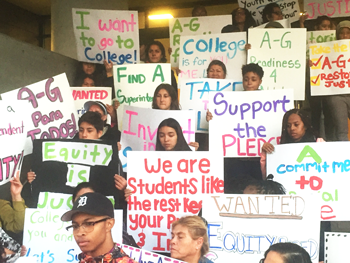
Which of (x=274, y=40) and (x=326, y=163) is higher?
(x=274, y=40)

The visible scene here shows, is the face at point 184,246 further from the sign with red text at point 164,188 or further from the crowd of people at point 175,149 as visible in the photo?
the sign with red text at point 164,188

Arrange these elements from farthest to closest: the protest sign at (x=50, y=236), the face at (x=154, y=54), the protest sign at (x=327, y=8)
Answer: the protest sign at (x=327, y=8), the face at (x=154, y=54), the protest sign at (x=50, y=236)

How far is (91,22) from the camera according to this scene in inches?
140

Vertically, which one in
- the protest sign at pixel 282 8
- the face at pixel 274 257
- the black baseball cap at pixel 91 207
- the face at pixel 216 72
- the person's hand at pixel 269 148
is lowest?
the face at pixel 274 257

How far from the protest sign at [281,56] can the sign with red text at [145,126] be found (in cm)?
108

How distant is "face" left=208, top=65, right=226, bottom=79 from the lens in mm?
3295

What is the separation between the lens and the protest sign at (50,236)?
6.97 ft

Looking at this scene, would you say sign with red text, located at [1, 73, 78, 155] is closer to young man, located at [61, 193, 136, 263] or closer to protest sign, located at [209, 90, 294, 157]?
young man, located at [61, 193, 136, 263]

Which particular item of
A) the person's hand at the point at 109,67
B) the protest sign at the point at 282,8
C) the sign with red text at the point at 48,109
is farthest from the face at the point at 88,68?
the protest sign at the point at 282,8

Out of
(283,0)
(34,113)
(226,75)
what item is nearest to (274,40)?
(226,75)

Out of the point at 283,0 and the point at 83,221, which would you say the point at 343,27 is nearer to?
the point at 283,0

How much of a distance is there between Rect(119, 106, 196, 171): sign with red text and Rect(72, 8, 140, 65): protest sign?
3.28 ft

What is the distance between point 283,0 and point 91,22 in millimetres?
2219

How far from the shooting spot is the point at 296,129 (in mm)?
2492
